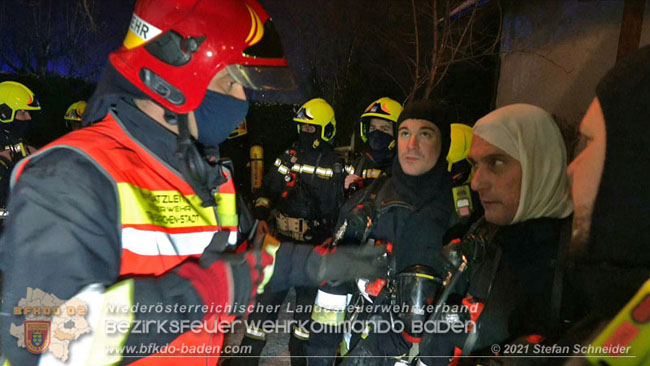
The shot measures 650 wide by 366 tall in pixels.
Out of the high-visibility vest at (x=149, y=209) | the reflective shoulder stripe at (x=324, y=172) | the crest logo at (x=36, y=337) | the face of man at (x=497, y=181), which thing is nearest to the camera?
the crest logo at (x=36, y=337)

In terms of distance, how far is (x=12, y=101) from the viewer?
5.34 metres

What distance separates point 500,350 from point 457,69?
13.6 meters

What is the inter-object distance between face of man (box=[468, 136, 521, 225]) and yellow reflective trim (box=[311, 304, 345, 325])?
127 centimetres

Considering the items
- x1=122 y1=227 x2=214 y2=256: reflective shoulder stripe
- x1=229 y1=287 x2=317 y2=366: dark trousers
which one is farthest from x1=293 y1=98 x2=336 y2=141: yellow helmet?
x1=122 y1=227 x2=214 y2=256: reflective shoulder stripe

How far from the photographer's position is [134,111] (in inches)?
56.4

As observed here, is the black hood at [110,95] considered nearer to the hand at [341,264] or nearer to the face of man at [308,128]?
the hand at [341,264]

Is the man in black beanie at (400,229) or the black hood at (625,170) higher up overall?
the black hood at (625,170)

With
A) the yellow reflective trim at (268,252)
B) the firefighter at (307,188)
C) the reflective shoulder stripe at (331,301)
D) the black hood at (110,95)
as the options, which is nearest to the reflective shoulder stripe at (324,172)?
the firefighter at (307,188)

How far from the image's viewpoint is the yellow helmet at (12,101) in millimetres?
5242

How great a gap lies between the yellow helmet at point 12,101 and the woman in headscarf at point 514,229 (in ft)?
20.7

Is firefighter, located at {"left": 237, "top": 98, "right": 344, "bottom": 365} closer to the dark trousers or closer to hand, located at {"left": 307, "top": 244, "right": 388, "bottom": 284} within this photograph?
the dark trousers

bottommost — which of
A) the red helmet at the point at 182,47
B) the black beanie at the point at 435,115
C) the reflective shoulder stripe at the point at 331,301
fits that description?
the reflective shoulder stripe at the point at 331,301

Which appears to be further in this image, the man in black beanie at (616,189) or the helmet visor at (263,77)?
the helmet visor at (263,77)

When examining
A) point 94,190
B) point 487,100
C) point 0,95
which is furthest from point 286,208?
point 487,100
